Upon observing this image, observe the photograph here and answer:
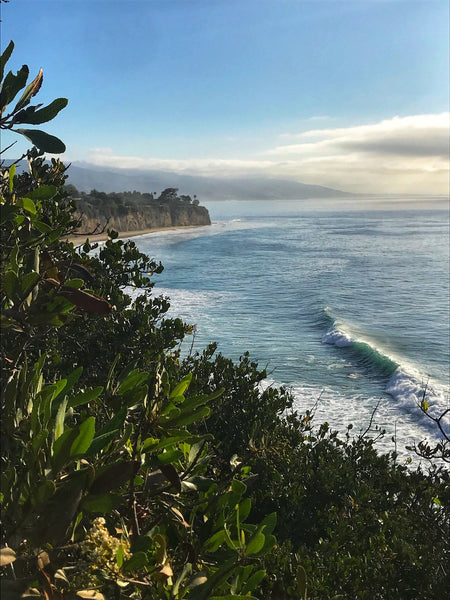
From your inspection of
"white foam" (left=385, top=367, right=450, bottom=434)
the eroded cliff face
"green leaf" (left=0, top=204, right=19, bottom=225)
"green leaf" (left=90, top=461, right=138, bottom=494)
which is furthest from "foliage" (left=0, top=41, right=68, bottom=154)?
the eroded cliff face

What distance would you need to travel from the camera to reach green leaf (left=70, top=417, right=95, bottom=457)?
102 cm

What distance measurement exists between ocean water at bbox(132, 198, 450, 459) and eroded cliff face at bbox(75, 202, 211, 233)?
24.5 meters

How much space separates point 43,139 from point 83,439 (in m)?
1.25

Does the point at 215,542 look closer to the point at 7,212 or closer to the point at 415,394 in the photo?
the point at 7,212

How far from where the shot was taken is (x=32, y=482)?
1059mm

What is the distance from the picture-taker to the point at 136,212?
8219cm

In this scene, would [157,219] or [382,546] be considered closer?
[382,546]

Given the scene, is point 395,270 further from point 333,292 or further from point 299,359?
point 299,359

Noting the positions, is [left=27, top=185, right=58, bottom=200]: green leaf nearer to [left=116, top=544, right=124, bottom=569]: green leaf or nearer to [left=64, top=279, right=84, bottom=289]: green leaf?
[left=64, top=279, right=84, bottom=289]: green leaf

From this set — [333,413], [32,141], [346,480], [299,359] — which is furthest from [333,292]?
[32,141]

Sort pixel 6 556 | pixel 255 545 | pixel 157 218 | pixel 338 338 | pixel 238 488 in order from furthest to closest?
pixel 157 218, pixel 338 338, pixel 238 488, pixel 255 545, pixel 6 556

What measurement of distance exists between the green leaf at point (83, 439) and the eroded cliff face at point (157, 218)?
6346 centimetres

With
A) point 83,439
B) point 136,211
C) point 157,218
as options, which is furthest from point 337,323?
point 157,218

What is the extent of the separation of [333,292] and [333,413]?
1916cm
